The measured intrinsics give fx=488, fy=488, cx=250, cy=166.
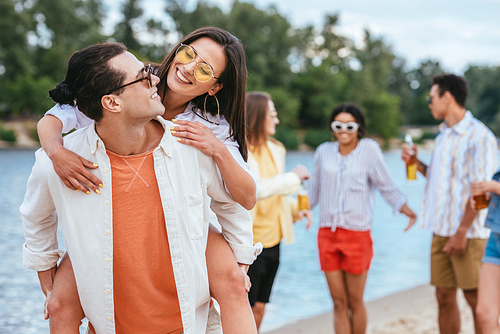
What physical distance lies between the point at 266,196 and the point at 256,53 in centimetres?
4747

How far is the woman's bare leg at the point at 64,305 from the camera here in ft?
7.13

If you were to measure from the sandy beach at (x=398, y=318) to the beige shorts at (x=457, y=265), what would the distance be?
117 cm

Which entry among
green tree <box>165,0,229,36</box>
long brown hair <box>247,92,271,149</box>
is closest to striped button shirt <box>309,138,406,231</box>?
long brown hair <box>247,92,271,149</box>

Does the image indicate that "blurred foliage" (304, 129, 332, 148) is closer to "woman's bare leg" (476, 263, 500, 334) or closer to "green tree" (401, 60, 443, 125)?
"green tree" (401, 60, 443, 125)

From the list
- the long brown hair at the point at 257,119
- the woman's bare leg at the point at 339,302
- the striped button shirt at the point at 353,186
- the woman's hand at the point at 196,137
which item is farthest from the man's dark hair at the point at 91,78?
the woman's bare leg at the point at 339,302

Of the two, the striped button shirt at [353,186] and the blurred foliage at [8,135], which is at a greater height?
the striped button shirt at [353,186]

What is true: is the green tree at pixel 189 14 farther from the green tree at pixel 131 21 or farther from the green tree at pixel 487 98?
the green tree at pixel 487 98

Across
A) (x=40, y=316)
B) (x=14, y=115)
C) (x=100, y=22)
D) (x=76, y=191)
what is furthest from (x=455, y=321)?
(x=100, y=22)

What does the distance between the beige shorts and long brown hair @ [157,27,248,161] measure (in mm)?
2827

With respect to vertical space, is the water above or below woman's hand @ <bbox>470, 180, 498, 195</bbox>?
below

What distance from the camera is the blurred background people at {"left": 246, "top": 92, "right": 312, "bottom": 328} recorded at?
4.11m

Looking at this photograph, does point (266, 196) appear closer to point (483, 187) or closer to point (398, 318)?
point (483, 187)

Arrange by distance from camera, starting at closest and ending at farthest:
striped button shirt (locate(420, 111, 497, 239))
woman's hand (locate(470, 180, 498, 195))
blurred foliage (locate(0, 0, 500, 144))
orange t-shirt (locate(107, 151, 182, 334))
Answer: orange t-shirt (locate(107, 151, 182, 334)), woman's hand (locate(470, 180, 498, 195)), striped button shirt (locate(420, 111, 497, 239)), blurred foliage (locate(0, 0, 500, 144))

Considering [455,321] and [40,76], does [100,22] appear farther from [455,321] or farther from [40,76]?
[455,321]
